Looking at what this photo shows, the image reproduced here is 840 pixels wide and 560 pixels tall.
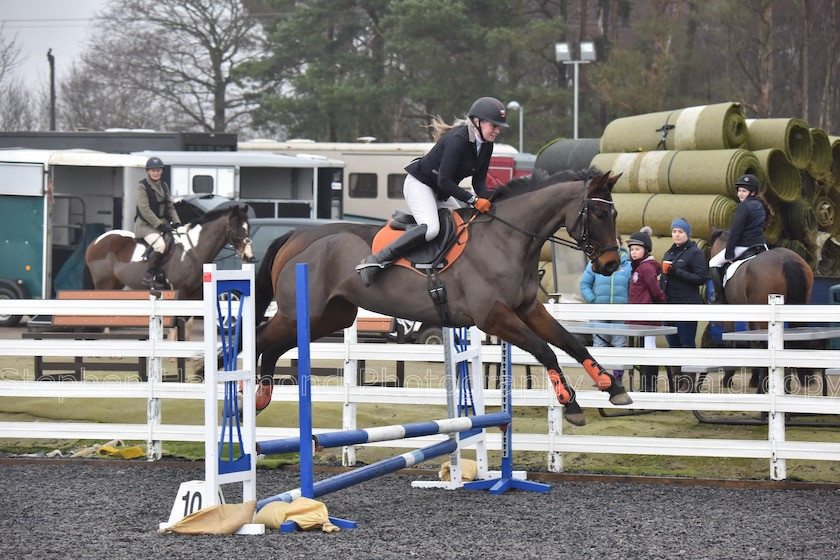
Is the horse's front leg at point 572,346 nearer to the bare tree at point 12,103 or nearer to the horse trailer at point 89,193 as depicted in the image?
the horse trailer at point 89,193

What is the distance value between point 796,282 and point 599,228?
13.9ft

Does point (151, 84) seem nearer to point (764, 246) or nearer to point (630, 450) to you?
point (764, 246)

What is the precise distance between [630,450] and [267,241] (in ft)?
31.5

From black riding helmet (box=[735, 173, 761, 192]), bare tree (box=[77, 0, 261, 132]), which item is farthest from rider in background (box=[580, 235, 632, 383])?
bare tree (box=[77, 0, 261, 132])

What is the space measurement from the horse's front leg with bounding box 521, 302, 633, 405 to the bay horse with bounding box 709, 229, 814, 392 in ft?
12.7

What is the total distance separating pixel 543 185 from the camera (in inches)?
289

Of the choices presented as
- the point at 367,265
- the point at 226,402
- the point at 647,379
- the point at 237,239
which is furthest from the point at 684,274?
the point at 237,239

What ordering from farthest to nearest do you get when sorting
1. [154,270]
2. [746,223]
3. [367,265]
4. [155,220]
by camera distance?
[154,270] < [155,220] < [746,223] < [367,265]

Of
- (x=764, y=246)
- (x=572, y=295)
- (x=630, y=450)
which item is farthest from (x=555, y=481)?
(x=572, y=295)

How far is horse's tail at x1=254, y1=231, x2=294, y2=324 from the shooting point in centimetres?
822

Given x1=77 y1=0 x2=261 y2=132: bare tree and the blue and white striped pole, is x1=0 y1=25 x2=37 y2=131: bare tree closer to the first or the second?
x1=77 y1=0 x2=261 y2=132: bare tree

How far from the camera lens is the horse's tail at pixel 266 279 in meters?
8.22

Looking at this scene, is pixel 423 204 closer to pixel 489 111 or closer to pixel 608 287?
pixel 489 111

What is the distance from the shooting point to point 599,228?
700cm
